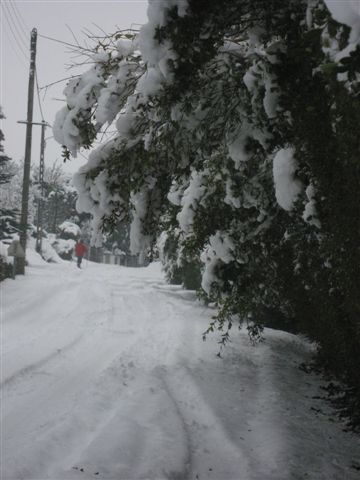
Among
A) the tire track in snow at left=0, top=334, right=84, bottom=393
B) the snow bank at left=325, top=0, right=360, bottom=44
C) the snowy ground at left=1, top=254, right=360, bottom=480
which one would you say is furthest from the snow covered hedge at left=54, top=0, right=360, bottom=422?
the tire track in snow at left=0, top=334, right=84, bottom=393

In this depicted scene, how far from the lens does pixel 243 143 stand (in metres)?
4.02

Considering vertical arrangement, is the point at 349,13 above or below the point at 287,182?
above

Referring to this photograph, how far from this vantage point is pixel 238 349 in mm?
8633

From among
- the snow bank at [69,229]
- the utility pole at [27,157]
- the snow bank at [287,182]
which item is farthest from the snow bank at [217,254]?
the snow bank at [69,229]

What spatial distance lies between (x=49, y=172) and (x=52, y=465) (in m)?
52.1

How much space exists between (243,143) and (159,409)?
309cm

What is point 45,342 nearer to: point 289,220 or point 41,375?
point 41,375

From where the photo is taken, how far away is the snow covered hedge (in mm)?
2670

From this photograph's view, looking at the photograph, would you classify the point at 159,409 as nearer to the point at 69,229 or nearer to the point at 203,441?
the point at 203,441

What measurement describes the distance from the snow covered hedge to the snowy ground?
3.22ft

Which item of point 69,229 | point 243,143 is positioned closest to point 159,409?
point 243,143

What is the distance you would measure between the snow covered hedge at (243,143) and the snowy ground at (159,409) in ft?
3.22

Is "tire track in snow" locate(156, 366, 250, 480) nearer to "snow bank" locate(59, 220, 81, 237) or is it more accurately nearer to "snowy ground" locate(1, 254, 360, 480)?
"snowy ground" locate(1, 254, 360, 480)

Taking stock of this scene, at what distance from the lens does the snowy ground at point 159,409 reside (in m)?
3.96
